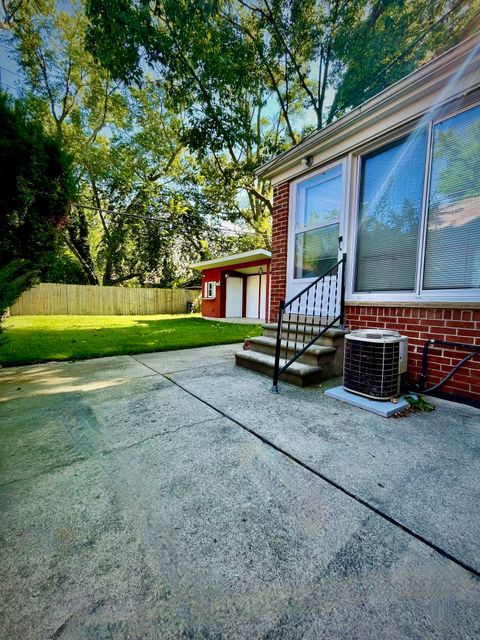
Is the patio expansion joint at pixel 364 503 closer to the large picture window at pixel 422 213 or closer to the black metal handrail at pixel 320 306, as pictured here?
the black metal handrail at pixel 320 306

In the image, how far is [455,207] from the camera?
8.22 feet

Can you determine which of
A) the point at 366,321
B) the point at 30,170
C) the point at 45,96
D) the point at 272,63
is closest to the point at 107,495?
the point at 366,321

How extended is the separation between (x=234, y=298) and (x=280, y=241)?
9085 mm

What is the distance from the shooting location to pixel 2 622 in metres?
0.80

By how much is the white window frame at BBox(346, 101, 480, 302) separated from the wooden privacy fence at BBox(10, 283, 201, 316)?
13.5 m

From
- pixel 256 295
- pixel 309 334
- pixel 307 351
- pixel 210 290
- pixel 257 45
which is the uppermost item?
pixel 257 45

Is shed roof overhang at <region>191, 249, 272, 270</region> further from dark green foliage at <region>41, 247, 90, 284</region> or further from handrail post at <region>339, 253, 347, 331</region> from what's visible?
dark green foliage at <region>41, 247, 90, 284</region>

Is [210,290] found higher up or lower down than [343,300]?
higher up

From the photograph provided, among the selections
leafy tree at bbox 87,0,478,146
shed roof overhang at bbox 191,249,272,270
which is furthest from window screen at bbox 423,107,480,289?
shed roof overhang at bbox 191,249,272,270

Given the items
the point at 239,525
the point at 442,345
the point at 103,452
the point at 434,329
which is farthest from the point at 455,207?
the point at 103,452

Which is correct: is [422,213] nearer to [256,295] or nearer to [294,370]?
[294,370]

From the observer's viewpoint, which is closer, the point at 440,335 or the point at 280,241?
the point at 440,335

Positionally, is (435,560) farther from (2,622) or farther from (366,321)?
(366,321)

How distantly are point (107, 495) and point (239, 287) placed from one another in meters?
12.3
